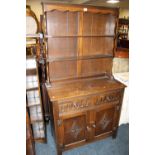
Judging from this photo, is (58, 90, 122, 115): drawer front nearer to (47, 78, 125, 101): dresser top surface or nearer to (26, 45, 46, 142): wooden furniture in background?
(47, 78, 125, 101): dresser top surface

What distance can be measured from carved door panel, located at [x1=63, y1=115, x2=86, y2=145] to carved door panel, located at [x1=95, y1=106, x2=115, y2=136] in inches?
7.7

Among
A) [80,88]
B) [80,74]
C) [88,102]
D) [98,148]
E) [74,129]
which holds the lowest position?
[98,148]

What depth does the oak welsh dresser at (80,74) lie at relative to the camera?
155 cm

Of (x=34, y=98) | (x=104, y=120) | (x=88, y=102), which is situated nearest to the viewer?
(x=88, y=102)

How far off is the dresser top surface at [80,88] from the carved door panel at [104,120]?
0.96 ft

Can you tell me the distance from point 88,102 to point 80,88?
0.64ft

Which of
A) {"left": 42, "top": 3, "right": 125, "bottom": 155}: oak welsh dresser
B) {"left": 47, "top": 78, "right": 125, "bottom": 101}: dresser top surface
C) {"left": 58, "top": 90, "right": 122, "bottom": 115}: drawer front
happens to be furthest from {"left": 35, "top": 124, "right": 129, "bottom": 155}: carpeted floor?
{"left": 47, "top": 78, "right": 125, "bottom": 101}: dresser top surface

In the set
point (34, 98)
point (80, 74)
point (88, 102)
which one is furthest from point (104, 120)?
point (34, 98)

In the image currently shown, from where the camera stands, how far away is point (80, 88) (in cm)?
167

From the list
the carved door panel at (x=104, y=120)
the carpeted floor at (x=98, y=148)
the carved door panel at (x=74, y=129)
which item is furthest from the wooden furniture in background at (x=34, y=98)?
the carved door panel at (x=104, y=120)

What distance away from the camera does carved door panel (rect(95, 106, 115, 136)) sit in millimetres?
1748

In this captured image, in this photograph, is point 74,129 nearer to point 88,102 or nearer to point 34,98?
point 88,102
